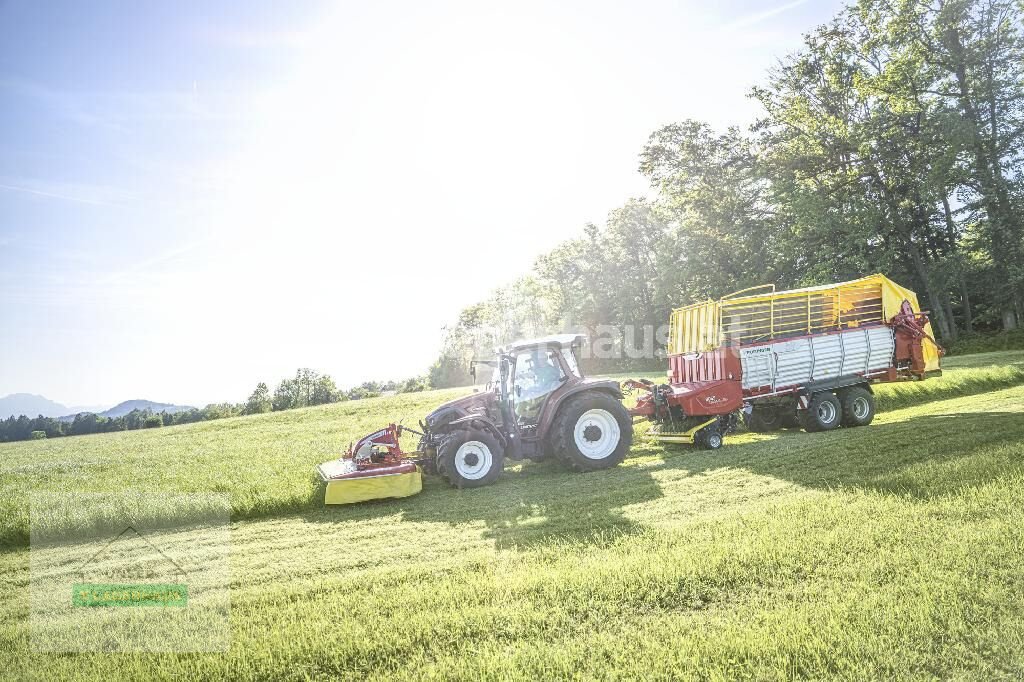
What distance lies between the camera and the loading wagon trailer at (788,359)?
11.1 metres

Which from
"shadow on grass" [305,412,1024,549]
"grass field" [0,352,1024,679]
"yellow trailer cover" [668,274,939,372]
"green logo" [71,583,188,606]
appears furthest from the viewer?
"yellow trailer cover" [668,274,939,372]

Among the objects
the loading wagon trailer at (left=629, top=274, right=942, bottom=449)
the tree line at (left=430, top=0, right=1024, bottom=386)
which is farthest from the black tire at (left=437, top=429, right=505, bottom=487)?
the tree line at (left=430, top=0, right=1024, bottom=386)

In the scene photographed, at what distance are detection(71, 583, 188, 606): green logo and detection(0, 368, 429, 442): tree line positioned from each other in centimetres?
2825

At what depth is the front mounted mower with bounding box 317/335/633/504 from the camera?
29.6 ft

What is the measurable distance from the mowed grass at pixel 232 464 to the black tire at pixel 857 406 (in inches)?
137

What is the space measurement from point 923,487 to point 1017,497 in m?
0.77

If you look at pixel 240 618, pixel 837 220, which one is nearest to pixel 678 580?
pixel 240 618

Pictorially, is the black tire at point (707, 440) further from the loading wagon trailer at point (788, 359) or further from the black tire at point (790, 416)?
the black tire at point (790, 416)

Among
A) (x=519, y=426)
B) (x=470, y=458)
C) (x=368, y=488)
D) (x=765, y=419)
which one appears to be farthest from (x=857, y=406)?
(x=368, y=488)

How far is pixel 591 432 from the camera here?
9.72 m

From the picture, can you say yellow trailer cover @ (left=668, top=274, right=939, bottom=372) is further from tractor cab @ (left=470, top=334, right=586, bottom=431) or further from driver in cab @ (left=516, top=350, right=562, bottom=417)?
driver in cab @ (left=516, top=350, right=562, bottom=417)

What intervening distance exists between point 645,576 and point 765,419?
931cm

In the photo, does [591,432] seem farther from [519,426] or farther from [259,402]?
[259,402]

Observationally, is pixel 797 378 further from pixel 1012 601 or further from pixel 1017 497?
pixel 1012 601
